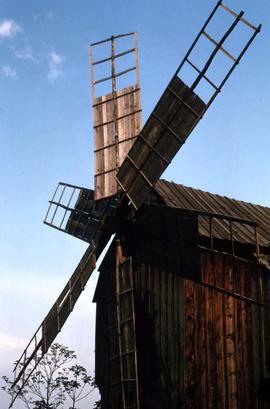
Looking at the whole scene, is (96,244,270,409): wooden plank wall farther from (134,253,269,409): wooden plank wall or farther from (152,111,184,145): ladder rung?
(152,111,184,145): ladder rung

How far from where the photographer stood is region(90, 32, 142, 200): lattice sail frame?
1720cm

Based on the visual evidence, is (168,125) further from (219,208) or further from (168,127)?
(219,208)

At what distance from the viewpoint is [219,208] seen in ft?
58.6

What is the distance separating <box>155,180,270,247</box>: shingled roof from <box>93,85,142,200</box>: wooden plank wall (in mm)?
1432

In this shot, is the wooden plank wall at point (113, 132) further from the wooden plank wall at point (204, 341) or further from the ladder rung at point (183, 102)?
the wooden plank wall at point (204, 341)

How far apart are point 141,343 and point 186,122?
18.9 feet

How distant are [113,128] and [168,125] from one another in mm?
3191

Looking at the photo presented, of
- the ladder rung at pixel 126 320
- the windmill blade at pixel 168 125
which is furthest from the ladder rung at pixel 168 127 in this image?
the ladder rung at pixel 126 320

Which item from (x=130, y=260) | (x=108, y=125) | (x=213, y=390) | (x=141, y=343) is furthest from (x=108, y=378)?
(x=108, y=125)

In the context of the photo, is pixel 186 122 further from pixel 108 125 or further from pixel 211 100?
pixel 108 125

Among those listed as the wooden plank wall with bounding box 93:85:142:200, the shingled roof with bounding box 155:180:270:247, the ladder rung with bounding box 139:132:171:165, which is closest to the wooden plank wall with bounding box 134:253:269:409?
the shingled roof with bounding box 155:180:270:247

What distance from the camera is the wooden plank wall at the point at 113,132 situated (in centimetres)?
1720

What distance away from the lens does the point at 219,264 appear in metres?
13.1

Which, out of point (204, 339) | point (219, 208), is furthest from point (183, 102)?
point (204, 339)
